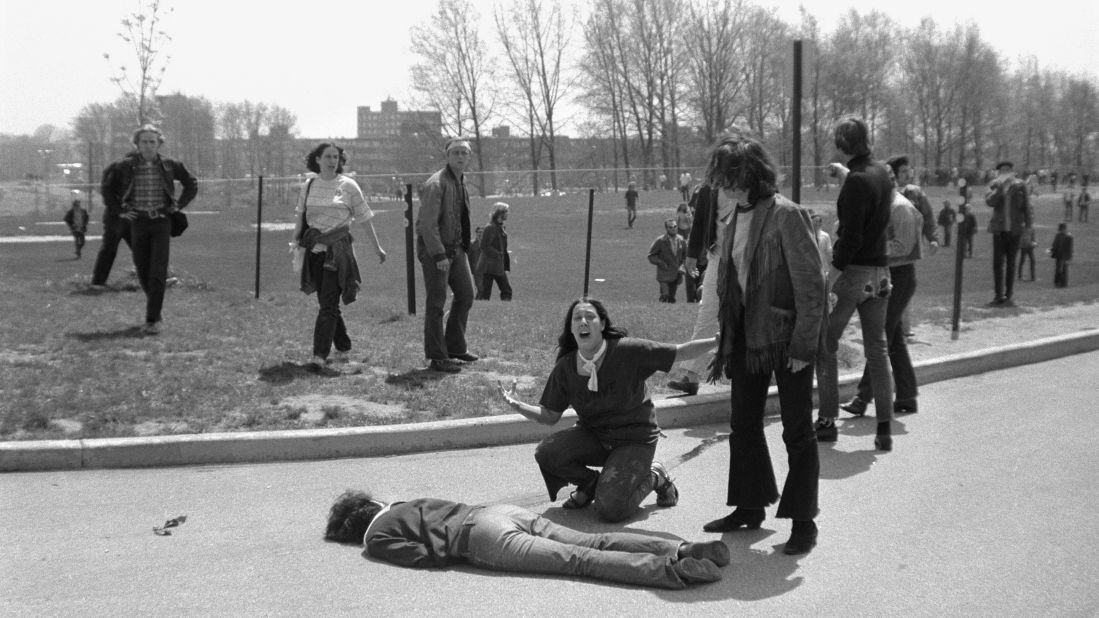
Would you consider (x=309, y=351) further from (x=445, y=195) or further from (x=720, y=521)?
(x=720, y=521)

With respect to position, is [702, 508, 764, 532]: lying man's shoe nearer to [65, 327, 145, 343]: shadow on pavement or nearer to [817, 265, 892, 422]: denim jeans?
[817, 265, 892, 422]: denim jeans

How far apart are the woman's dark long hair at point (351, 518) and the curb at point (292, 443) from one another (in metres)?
1.68

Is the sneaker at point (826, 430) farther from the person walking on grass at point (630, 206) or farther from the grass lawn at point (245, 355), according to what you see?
the person walking on grass at point (630, 206)

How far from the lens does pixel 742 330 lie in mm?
5160

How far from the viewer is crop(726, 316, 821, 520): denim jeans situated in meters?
5.04

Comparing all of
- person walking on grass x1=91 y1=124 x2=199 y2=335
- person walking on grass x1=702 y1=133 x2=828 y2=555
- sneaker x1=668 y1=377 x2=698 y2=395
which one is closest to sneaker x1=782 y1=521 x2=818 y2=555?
person walking on grass x1=702 y1=133 x2=828 y2=555

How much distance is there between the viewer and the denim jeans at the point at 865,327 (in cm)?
715

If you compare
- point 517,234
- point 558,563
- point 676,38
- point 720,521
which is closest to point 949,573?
point 720,521

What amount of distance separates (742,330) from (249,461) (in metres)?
3.23

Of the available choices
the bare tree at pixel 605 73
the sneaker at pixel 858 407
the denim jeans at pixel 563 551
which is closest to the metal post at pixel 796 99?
the sneaker at pixel 858 407

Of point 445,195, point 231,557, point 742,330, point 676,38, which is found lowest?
point 231,557

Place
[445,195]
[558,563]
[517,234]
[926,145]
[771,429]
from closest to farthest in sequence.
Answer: [558,563], [771,429], [445,195], [517,234], [926,145]

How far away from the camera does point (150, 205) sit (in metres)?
10.3

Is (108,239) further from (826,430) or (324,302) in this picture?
(826,430)
